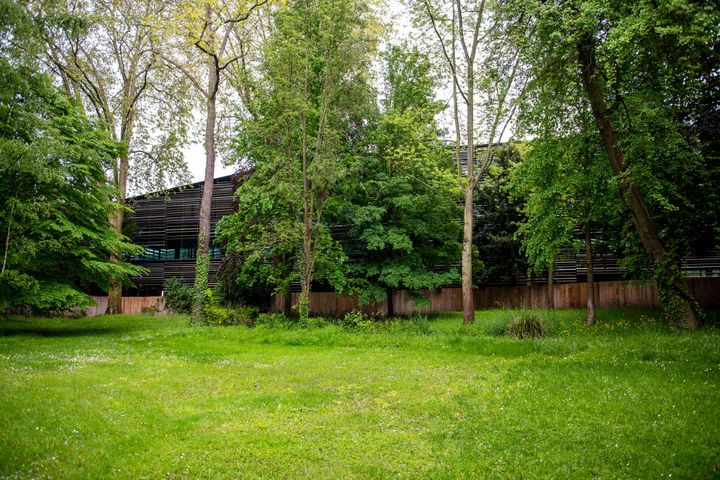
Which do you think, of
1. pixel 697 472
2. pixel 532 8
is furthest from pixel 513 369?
pixel 532 8

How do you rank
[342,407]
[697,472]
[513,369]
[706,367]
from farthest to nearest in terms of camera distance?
[513,369], [706,367], [342,407], [697,472]

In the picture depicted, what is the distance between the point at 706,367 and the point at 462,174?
54.0 ft

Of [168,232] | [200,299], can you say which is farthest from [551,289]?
[168,232]

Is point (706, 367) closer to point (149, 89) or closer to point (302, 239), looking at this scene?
point (302, 239)

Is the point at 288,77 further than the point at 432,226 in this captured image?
No

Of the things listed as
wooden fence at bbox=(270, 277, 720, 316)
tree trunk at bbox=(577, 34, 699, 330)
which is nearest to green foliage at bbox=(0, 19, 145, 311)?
wooden fence at bbox=(270, 277, 720, 316)

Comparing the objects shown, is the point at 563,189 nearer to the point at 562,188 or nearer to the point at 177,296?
the point at 562,188

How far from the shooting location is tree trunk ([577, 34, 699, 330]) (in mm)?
15305

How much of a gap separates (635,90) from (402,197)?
1165 cm

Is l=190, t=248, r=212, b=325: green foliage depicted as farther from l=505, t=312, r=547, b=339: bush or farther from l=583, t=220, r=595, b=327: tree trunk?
l=583, t=220, r=595, b=327: tree trunk

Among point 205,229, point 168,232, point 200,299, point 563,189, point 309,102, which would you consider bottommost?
point 200,299

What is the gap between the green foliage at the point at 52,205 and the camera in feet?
53.3

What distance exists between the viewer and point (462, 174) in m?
25.6

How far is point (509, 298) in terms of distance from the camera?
32781 mm
